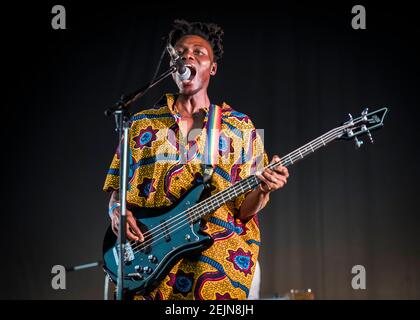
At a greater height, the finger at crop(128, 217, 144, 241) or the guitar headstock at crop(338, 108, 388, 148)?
the guitar headstock at crop(338, 108, 388, 148)

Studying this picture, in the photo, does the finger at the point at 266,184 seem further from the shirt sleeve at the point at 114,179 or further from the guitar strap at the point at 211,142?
the shirt sleeve at the point at 114,179

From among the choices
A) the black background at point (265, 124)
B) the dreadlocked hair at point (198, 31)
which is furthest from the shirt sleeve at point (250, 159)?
the black background at point (265, 124)

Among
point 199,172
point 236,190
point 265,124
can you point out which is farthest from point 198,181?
point 265,124

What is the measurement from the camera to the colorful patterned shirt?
7.06 feet

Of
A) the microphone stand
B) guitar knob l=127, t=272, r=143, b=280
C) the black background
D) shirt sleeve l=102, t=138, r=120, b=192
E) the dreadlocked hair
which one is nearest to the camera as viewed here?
the microphone stand

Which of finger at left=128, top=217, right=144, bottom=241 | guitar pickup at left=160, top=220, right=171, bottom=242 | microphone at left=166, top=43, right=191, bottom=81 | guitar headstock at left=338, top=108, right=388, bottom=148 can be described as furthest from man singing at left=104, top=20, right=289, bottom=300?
guitar headstock at left=338, top=108, right=388, bottom=148

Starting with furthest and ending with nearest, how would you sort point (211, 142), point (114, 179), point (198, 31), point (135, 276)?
1. point (198, 31)
2. point (114, 179)
3. point (211, 142)
4. point (135, 276)

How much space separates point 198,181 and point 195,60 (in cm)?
64

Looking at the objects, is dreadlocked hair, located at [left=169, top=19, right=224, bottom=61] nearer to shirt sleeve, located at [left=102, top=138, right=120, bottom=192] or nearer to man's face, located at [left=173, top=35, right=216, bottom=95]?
man's face, located at [left=173, top=35, right=216, bottom=95]

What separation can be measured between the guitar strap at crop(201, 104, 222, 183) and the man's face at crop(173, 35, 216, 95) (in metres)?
0.17

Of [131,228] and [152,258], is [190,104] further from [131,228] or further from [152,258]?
[152,258]

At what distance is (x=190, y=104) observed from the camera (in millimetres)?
2598

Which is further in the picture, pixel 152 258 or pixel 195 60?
pixel 195 60

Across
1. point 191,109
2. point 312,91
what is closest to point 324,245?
point 312,91
